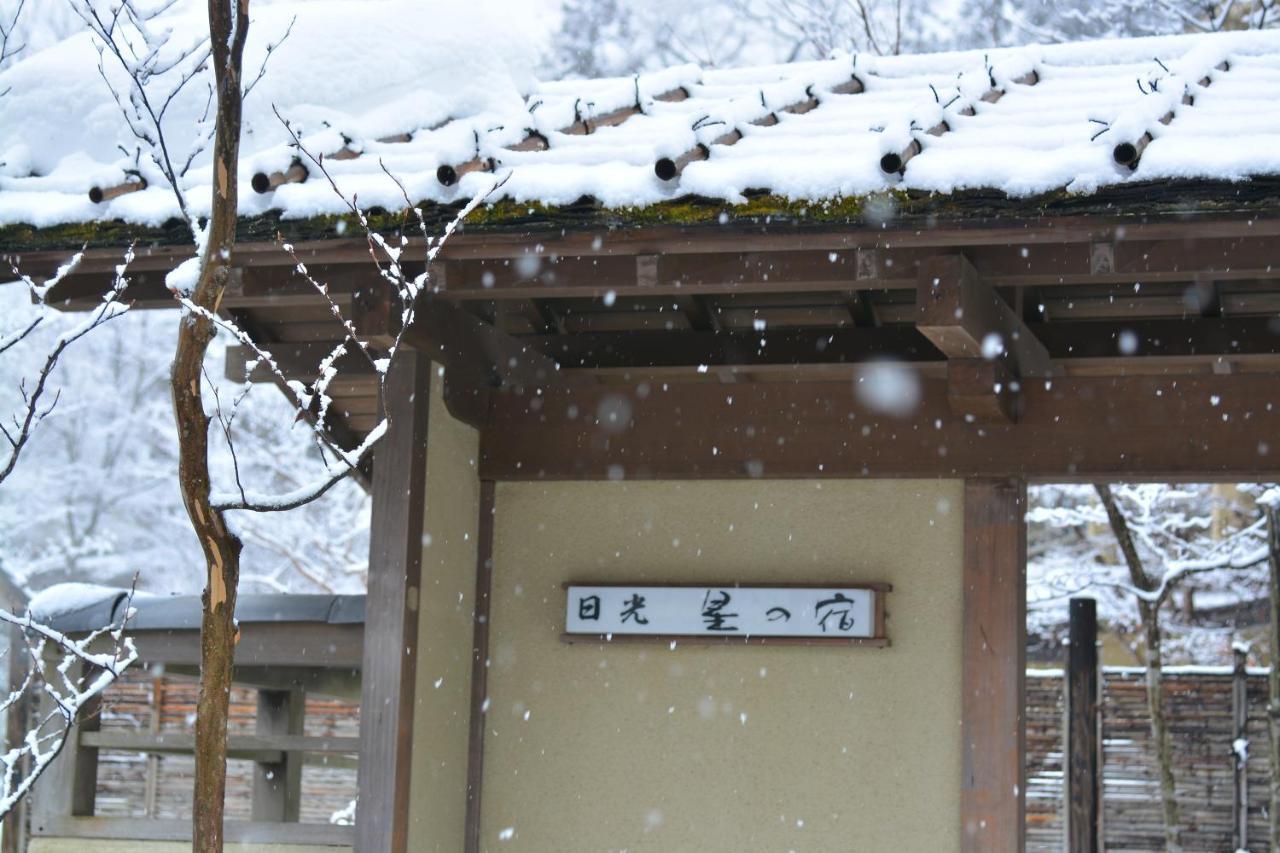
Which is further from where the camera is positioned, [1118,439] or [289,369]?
[289,369]

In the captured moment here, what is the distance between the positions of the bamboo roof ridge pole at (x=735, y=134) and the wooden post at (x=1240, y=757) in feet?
Answer: 19.4

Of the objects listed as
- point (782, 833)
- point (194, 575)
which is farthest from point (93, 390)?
point (782, 833)

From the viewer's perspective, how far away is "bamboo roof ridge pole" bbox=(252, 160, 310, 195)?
381 centimetres

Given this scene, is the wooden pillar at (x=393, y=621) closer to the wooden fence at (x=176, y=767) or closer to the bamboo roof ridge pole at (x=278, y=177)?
the bamboo roof ridge pole at (x=278, y=177)

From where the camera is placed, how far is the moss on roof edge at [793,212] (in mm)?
3215

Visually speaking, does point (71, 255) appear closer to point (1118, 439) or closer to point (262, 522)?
point (1118, 439)

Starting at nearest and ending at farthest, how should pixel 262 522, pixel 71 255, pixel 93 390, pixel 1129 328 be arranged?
pixel 71 255 < pixel 1129 328 < pixel 262 522 < pixel 93 390

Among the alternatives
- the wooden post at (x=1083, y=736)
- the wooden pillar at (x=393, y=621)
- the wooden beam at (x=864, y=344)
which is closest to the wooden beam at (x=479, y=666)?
the wooden pillar at (x=393, y=621)

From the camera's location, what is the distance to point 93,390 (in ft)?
51.6

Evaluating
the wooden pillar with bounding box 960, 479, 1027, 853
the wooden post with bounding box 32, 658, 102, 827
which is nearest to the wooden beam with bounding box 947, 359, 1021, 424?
the wooden pillar with bounding box 960, 479, 1027, 853

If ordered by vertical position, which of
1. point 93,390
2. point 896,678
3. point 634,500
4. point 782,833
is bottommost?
point 782,833

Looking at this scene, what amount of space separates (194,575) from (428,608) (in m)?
12.6

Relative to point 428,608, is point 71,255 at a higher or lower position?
higher

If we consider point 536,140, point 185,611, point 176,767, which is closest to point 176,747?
point 185,611
